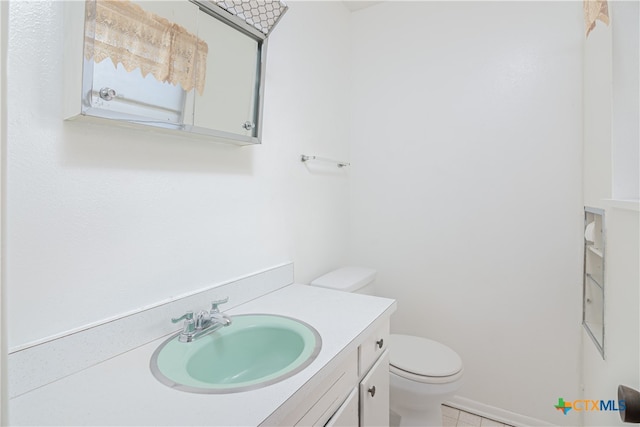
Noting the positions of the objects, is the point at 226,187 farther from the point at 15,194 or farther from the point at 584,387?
the point at 584,387

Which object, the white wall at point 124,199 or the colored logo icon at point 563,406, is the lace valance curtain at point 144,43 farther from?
the colored logo icon at point 563,406

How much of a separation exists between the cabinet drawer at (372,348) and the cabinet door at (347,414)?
8 centimetres

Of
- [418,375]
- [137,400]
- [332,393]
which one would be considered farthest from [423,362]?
[137,400]

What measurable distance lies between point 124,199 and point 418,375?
145cm

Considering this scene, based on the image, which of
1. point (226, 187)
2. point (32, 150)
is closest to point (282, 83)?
point (226, 187)

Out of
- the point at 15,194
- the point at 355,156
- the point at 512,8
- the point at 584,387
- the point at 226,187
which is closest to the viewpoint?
the point at 15,194

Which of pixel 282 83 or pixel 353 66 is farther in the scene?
pixel 353 66

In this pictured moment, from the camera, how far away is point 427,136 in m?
2.04

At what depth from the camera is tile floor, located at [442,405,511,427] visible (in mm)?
1820

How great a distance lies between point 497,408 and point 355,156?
1794 mm

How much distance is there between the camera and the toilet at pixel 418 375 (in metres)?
1.50

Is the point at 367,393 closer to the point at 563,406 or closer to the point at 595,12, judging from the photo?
the point at 563,406

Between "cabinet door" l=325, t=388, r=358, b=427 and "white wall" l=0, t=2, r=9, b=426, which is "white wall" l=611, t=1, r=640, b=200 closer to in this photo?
"cabinet door" l=325, t=388, r=358, b=427

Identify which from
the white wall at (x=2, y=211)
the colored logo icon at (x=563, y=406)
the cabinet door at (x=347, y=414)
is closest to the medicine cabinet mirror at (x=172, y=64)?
the white wall at (x=2, y=211)
